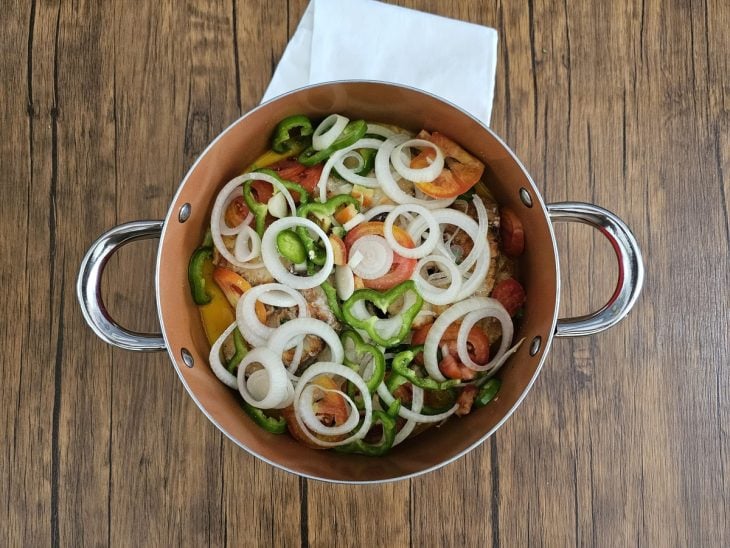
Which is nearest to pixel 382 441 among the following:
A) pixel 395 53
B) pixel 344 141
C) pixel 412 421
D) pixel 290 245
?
pixel 412 421

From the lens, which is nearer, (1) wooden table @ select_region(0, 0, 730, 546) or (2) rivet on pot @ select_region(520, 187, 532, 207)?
(2) rivet on pot @ select_region(520, 187, 532, 207)

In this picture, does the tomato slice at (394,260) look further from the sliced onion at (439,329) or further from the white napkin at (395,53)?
the white napkin at (395,53)

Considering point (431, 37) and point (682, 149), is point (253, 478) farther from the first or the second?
point (682, 149)

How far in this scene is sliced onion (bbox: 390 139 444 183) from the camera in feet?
5.51

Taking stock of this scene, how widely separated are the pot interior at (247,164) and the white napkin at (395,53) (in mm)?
184

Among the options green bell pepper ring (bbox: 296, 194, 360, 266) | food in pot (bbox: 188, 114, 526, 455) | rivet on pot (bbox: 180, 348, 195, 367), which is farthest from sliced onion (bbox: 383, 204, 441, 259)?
rivet on pot (bbox: 180, 348, 195, 367)

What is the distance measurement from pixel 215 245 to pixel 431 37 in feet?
2.68

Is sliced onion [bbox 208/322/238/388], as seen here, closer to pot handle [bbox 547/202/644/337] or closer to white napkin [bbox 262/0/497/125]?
white napkin [bbox 262/0/497/125]

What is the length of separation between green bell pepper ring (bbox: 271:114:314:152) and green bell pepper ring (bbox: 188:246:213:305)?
1.06 ft

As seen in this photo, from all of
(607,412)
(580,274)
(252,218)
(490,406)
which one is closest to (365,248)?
(252,218)

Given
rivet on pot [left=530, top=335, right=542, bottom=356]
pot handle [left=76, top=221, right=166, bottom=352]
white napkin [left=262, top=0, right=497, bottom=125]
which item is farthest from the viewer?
white napkin [left=262, top=0, right=497, bottom=125]

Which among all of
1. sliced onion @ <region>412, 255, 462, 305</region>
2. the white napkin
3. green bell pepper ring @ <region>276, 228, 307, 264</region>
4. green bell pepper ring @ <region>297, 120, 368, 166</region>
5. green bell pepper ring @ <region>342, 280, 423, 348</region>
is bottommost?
green bell pepper ring @ <region>342, 280, 423, 348</region>

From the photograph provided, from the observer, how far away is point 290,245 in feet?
5.37

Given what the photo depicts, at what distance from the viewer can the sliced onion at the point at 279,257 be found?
1.62 meters
